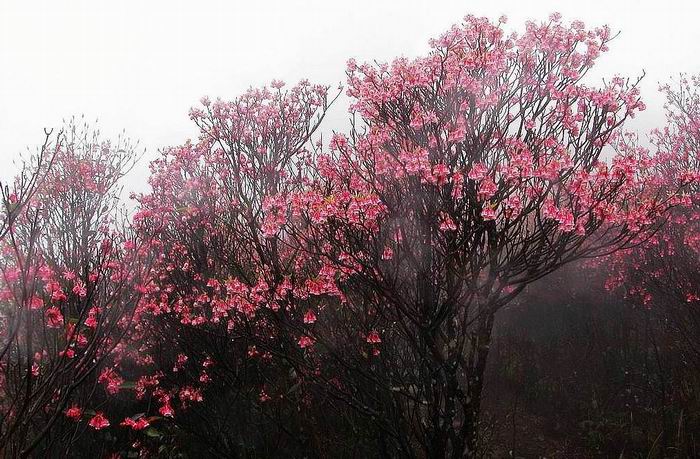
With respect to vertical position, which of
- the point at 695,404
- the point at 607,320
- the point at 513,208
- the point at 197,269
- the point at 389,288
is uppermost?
the point at 197,269

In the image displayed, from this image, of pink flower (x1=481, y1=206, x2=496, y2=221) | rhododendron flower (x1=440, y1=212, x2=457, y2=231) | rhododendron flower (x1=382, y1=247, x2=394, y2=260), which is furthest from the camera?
rhododendron flower (x1=382, y1=247, x2=394, y2=260)

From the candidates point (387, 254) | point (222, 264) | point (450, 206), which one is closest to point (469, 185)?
point (450, 206)

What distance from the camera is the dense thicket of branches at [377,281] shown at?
13.0 ft

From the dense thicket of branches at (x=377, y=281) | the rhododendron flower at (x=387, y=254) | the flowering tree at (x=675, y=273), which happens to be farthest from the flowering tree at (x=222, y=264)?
the flowering tree at (x=675, y=273)

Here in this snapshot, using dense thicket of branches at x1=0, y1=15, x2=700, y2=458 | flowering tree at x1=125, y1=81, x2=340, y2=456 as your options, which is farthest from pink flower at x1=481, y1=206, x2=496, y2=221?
flowering tree at x1=125, y1=81, x2=340, y2=456

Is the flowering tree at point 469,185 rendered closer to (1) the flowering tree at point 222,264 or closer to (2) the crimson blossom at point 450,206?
(2) the crimson blossom at point 450,206

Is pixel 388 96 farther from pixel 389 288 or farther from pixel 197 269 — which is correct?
pixel 197 269

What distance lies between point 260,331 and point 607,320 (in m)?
11.1

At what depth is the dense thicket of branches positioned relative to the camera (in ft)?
13.0

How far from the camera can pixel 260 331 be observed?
Result: 23.1 feet

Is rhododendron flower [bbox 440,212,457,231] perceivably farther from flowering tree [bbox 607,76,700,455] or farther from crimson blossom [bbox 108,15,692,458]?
flowering tree [bbox 607,76,700,455]

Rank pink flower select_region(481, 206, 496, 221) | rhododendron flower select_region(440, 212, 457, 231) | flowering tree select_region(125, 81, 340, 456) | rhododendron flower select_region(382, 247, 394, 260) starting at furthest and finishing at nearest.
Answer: flowering tree select_region(125, 81, 340, 456) < rhododendron flower select_region(382, 247, 394, 260) < rhododendron flower select_region(440, 212, 457, 231) < pink flower select_region(481, 206, 496, 221)

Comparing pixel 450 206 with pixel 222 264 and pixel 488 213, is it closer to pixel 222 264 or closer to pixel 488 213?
pixel 488 213

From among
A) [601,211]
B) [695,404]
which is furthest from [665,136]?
[601,211]
